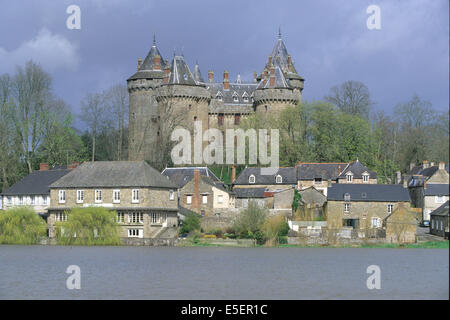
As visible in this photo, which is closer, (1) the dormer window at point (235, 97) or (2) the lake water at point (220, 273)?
(2) the lake water at point (220, 273)

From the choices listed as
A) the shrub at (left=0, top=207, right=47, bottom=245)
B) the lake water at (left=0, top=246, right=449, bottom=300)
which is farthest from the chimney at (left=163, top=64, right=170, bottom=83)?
the lake water at (left=0, top=246, right=449, bottom=300)

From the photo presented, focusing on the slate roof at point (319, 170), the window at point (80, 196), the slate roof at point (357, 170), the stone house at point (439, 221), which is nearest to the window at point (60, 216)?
the window at point (80, 196)

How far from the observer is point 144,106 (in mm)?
89188

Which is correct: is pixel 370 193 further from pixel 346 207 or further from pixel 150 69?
pixel 150 69

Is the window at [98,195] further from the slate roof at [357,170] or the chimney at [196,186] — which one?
the slate roof at [357,170]

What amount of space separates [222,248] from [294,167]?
2404 centimetres

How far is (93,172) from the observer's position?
180 ft

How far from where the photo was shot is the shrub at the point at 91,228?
49.0 m

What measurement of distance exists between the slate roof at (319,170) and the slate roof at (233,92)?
24159mm

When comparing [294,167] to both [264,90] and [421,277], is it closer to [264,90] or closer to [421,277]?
[264,90]

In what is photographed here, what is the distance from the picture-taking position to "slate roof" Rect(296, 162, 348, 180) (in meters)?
68.4

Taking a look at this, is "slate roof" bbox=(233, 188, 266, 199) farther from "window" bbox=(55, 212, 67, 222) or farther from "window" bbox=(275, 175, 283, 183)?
"window" bbox=(55, 212, 67, 222)

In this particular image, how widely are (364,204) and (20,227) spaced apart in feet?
73.3
